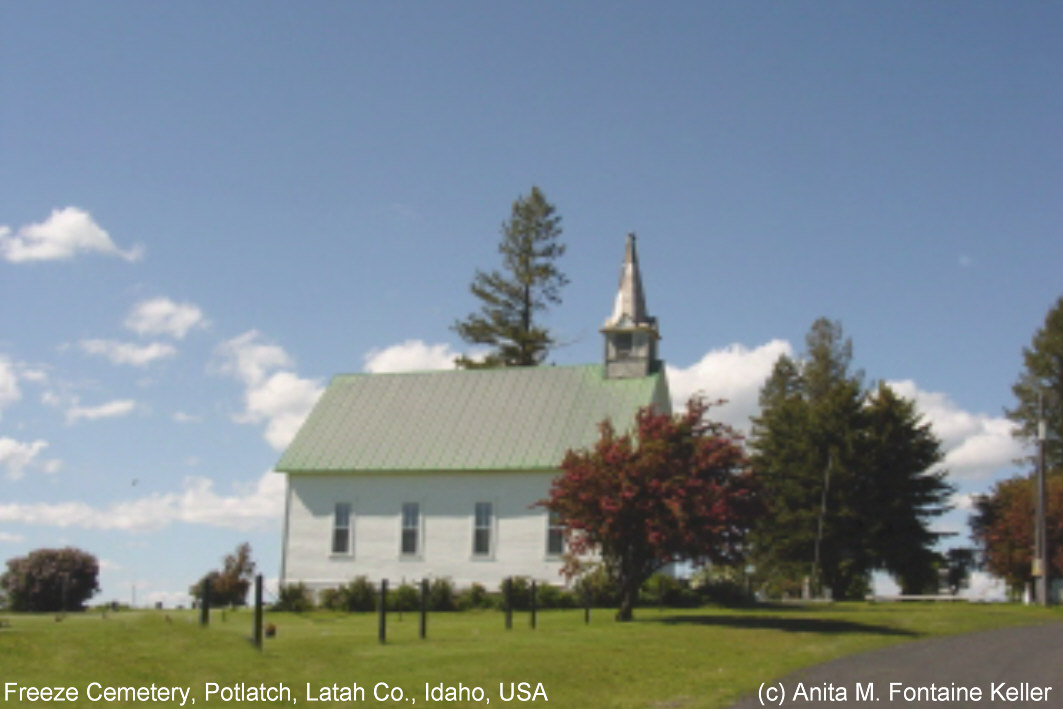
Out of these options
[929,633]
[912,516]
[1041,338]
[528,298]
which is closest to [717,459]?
[929,633]

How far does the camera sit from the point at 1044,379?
63.6 m

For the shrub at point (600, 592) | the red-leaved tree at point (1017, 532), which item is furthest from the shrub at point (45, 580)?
the red-leaved tree at point (1017, 532)

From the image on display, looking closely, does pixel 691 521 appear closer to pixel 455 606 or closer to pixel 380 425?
pixel 455 606

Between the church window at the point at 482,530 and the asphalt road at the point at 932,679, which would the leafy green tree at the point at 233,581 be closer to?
the church window at the point at 482,530

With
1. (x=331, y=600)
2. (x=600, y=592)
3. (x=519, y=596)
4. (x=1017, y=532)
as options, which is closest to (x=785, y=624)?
(x=600, y=592)

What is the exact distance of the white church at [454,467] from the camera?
41.0m

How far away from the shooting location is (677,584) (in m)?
35.8

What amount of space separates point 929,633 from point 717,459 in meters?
5.99

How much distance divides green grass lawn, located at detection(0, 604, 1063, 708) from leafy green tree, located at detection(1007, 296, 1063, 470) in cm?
3813

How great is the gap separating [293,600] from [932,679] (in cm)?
2638

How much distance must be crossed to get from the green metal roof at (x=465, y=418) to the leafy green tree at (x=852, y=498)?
7200mm

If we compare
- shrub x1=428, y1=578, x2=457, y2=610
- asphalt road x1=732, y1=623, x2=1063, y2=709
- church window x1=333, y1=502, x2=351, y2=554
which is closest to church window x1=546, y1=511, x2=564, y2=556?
shrub x1=428, y1=578, x2=457, y2=610

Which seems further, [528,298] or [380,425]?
[528,298]

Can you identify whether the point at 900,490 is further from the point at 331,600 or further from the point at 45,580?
the point at 45,580
